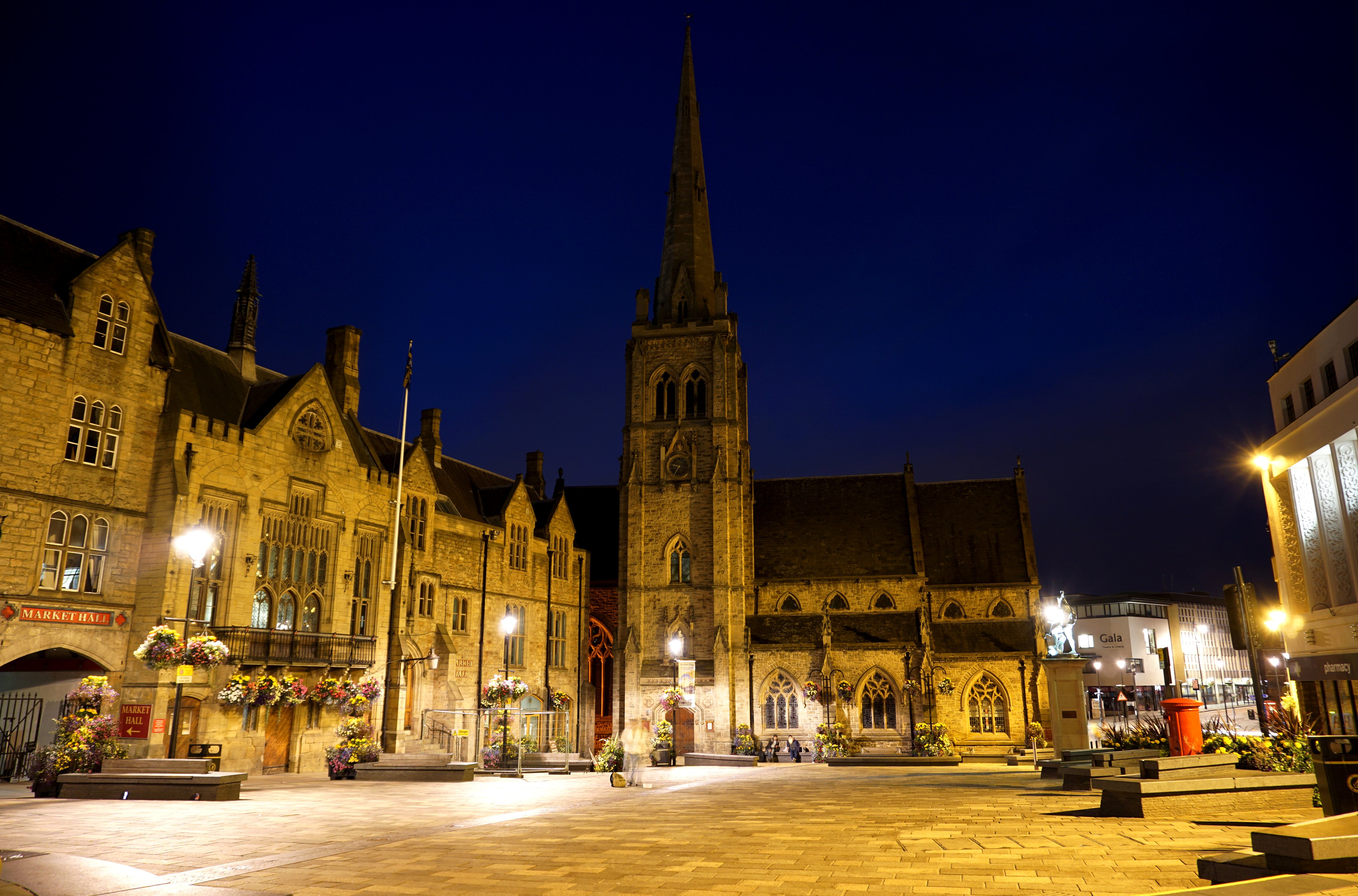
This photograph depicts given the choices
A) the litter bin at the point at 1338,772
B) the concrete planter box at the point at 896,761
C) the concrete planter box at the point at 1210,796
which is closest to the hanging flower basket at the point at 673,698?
the concrete planter box at the point at 896,761

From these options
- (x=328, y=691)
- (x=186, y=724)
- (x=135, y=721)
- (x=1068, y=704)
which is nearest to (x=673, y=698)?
(x=328, y=691)

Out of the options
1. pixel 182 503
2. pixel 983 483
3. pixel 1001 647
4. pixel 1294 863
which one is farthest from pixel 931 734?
pixel 1294 863

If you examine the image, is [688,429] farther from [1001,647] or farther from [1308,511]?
[1308,511]

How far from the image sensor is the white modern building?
79.0 feet

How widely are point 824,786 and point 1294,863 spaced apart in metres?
16.4

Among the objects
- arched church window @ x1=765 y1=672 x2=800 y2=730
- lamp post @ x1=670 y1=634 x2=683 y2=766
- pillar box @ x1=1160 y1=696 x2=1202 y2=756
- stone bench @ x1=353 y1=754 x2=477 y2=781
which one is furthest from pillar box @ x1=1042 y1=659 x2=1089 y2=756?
arched church window @ x1=765 y1=672 x2=800 y2=730

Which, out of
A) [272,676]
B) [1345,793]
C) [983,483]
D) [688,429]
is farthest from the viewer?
[983,483]

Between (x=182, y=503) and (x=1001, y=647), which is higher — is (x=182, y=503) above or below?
above

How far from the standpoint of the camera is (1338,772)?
1088cm

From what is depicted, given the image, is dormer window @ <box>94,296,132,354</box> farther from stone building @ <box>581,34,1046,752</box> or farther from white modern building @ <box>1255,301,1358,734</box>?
white modern building @ <box>1255,301,1358,734</box>

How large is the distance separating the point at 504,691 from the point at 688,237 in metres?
31.4

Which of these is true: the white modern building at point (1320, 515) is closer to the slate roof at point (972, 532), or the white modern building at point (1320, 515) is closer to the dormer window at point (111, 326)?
the slate roof at point (972, 532)

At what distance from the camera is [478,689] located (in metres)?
40.2

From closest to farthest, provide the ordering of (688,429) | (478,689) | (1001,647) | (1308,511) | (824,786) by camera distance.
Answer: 1. (824,786)
2. (1308,511)
3. (478,689)
4. (1001,647)
5. (688,429)
